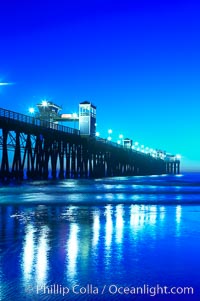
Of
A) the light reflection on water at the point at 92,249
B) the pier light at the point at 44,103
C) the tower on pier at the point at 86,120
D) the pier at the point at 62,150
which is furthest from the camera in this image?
the tower on pier at the point at 86,120

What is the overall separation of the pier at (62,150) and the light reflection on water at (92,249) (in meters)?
27.8

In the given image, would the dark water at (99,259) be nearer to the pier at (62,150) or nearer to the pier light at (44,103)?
the pier at (62,150)

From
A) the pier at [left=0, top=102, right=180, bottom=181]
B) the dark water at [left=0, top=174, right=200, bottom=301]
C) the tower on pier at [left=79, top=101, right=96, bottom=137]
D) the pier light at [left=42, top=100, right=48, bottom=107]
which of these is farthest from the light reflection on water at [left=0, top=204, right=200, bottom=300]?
the tower on pier at [left=79, top=101, right=96, bottom=137]

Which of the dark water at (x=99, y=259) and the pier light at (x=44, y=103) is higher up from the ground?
the pier light at (x=44, y=103)

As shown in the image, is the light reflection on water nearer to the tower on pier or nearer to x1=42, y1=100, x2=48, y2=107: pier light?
x1=42, y1=100, x2=48, y2=107: pier light

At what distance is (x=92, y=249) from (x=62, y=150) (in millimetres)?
51495

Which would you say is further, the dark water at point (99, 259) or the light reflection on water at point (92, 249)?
the light reflection on water at point (92, 249)

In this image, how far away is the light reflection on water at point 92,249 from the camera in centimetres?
748

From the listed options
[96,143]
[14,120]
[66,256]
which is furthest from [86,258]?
[96,143]

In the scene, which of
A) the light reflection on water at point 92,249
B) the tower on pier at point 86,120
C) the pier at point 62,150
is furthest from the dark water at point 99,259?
the tower on pier at point 86,120

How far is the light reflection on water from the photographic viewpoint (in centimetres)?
748

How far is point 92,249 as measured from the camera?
32.2 feet

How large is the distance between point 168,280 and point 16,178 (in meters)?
39.3

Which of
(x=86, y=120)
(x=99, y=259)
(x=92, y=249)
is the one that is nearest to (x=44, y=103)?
(x=86, y=120)
